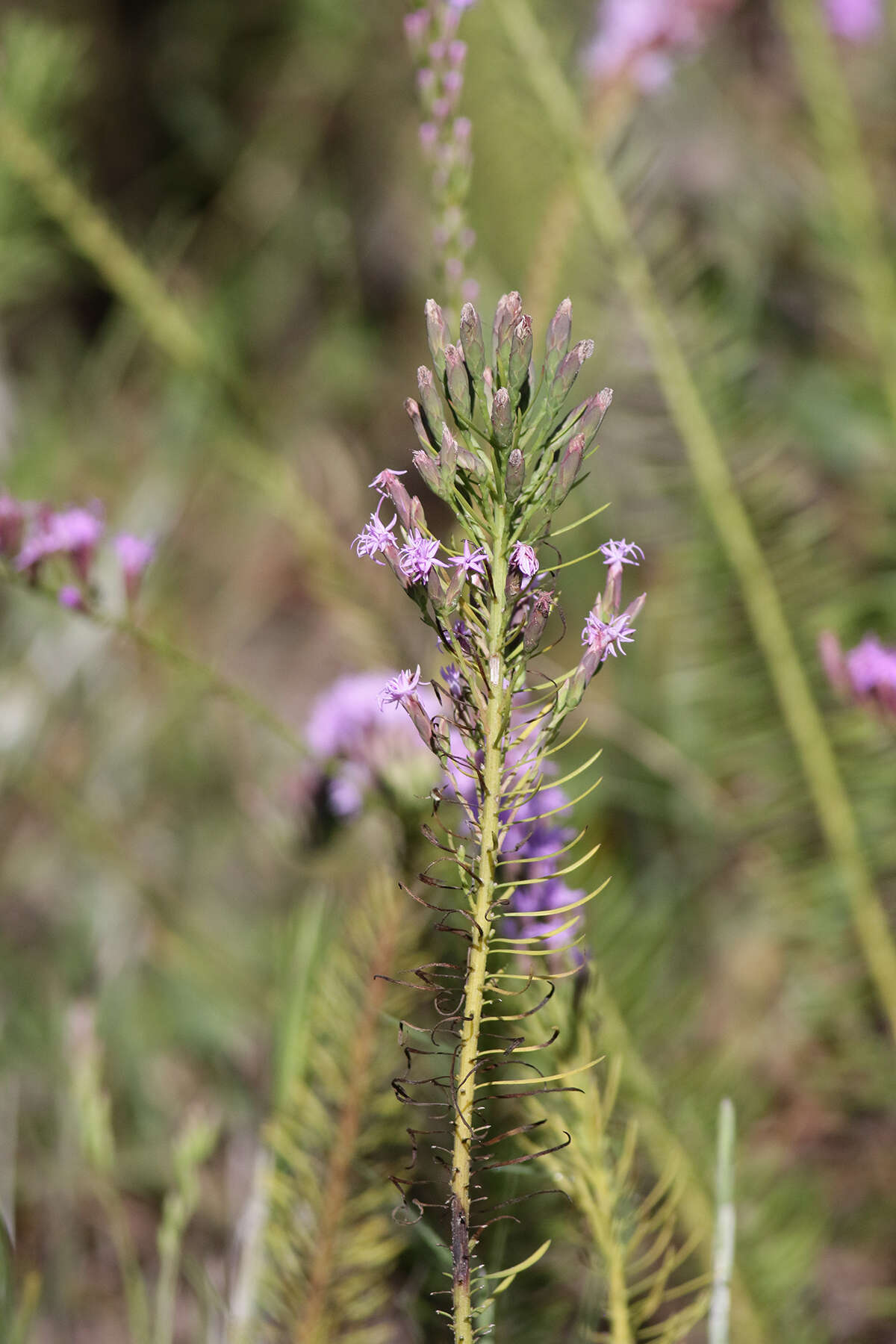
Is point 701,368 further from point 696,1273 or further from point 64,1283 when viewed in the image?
point 64,1283

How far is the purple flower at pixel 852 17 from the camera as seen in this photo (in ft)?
4.84

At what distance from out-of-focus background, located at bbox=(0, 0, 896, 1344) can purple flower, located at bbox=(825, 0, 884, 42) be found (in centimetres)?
19

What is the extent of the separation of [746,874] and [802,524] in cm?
43

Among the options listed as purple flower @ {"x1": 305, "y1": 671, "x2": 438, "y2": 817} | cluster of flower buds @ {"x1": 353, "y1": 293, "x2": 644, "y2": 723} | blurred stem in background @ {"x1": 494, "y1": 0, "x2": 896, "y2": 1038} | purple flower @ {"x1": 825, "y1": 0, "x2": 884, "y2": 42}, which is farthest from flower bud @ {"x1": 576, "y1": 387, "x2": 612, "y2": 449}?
purple flower @ {"x1": 825, "y1": 0, "x2": 884, "y2": 42}

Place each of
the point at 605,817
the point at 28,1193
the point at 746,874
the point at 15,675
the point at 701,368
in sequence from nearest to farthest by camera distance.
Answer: the point at 701,368, the point at 28,1193, the point at 746,874, the point at 605,817, the point at 15,675

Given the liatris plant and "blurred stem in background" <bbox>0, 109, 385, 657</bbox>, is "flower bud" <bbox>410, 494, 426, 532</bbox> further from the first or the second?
"blurred stem in background" <bbox>0, 109, 385, 657</bbox>

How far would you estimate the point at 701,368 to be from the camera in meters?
0.99

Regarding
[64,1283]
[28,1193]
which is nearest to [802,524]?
[64,1283]

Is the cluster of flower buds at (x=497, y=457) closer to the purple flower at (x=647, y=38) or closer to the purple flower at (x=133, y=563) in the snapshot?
the purple flower at (x=133, y=563)

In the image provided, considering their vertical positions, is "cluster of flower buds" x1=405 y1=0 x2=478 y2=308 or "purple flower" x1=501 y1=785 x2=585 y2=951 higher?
"cluster of flower buds" x1=405 y1=0 x2=478 y2=308

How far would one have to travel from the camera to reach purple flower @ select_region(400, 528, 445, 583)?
0.42 m

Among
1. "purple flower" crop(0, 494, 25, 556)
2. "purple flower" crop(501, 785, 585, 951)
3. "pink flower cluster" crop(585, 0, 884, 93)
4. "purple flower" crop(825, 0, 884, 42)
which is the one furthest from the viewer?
"purple flower" crop(825, 0, 884, 42)

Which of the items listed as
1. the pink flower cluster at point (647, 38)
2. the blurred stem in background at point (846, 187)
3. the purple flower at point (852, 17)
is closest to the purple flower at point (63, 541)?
the pink flower cluster at point (647, 38)

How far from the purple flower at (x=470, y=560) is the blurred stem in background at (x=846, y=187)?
949mm
